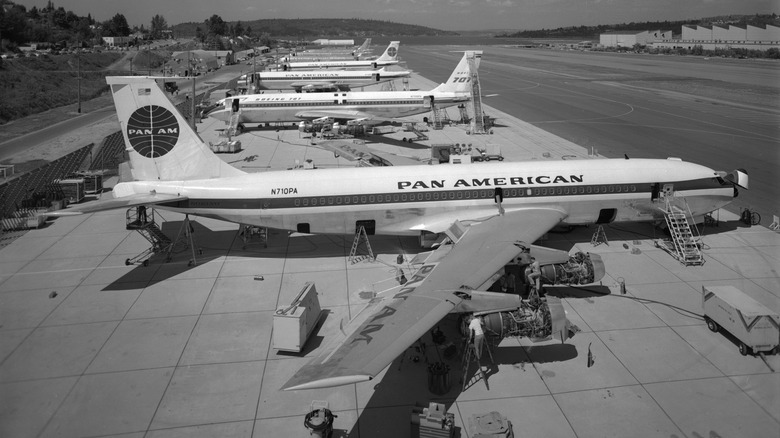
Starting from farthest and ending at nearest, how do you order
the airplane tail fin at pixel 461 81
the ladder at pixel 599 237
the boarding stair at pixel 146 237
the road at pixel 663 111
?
the airplane tail fin at pixel 461 81 < the road at pixel 663 111 < the ladder at pixel 599 237 < the boarding stair at pixel 146 237

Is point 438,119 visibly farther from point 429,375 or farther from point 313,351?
point 429,375

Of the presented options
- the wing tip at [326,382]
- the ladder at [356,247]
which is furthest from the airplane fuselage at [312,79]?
the wing tip at [326,382]

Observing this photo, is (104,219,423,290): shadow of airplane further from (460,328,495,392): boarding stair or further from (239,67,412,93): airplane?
(239,67,412,93): airplane

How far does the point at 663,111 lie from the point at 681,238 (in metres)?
49.8

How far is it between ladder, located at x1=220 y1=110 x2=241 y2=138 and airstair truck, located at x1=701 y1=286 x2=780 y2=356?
46.8 meters

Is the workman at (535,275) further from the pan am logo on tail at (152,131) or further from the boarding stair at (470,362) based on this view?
the pan am logo on tail at (152,131)

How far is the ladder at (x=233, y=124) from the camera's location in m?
56.4

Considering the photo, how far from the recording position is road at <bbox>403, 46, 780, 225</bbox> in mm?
45281

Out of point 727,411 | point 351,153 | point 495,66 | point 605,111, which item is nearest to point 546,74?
point 495,66


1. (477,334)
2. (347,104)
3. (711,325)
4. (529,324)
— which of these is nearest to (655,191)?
(711,325)

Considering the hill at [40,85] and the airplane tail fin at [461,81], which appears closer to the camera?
the airplane tail fin at [461,81]

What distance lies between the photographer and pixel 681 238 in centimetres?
2577

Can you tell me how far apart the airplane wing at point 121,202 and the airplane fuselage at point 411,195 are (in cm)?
36

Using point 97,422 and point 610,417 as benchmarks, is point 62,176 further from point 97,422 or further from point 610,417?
point 610,417
